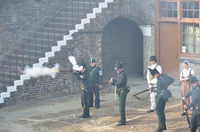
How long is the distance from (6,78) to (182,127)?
7.71 meters

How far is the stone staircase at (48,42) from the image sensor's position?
1498 cm

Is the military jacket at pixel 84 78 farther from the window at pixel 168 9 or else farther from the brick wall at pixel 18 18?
the window at pixel 168 9

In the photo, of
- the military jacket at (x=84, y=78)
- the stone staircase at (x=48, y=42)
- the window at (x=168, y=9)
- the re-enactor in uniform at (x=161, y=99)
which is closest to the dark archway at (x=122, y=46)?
the window at (x=168, y=9)

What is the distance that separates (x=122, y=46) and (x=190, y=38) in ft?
14.6

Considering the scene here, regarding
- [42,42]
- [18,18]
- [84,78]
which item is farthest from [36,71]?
[18,18]

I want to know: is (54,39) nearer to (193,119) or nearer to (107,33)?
(107,33)

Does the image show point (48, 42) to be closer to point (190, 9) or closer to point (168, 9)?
point (168, 9)

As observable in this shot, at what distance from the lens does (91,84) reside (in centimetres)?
1363

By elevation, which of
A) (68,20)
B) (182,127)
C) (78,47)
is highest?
(68,20)

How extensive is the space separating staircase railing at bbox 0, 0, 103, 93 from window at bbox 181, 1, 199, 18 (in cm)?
398

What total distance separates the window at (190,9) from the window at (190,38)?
429 millimetres

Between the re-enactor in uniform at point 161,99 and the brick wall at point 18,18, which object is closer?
the re-enactor in uniform at point 161,99

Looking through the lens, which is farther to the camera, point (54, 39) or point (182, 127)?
point (54, 39)

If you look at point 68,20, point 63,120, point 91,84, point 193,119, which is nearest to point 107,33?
point 68,20
